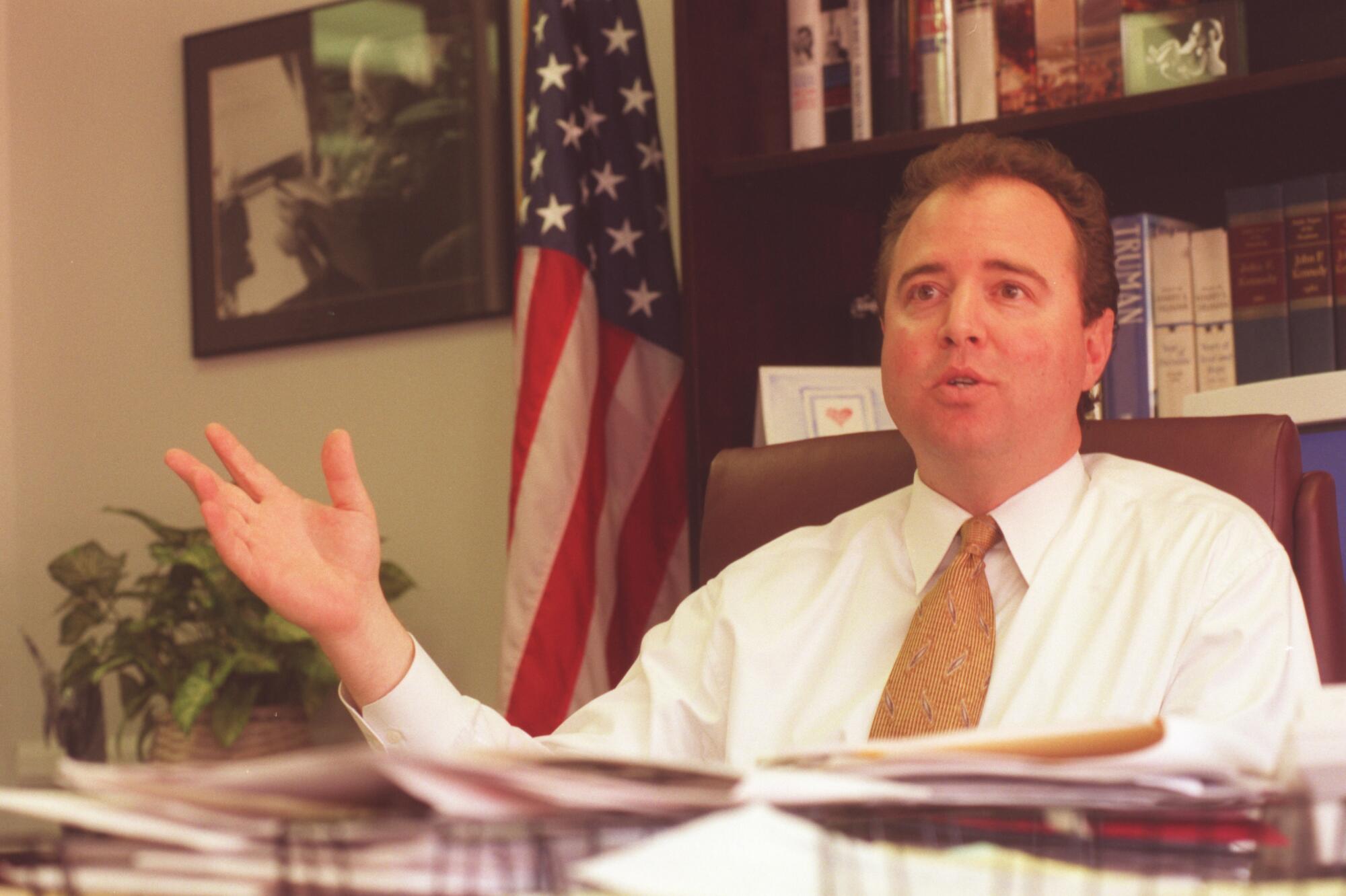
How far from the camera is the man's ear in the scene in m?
1.53

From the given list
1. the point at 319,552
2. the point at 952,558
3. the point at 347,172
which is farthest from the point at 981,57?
the point at 347,172

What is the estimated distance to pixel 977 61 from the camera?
2.01 m

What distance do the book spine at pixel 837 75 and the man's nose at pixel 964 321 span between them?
0.75 metres

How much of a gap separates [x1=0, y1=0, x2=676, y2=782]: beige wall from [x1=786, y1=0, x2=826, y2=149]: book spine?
2.48ft

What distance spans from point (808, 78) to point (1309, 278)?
0.77m

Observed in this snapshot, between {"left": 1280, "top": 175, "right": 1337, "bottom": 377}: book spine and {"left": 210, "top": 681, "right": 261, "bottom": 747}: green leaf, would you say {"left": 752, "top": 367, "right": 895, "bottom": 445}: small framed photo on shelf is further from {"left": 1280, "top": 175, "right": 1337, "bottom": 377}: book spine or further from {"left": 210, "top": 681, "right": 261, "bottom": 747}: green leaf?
{"left": 210, "top": 681, "right": 261, "bottom": 747}: green leaf

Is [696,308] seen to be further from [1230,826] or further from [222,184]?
[1230,826]

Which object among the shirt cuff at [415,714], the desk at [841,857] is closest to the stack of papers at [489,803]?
the desk at [841,857]

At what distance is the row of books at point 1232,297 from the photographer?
6.10ft

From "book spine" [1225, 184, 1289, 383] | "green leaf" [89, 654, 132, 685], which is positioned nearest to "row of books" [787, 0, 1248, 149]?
"book spine" [1225, 184, 1289, 383]

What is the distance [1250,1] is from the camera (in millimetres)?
2012

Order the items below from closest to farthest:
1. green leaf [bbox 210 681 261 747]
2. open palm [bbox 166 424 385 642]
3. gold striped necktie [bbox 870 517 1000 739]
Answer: open palm [bbox 166 424 385 642] < gold striped necktie [bbox 870 517 1000 739] < green leaf [bbox 210 681 261 747]

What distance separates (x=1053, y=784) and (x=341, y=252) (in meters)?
2.47

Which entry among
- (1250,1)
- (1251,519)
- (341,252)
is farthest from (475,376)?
(1251,519)
